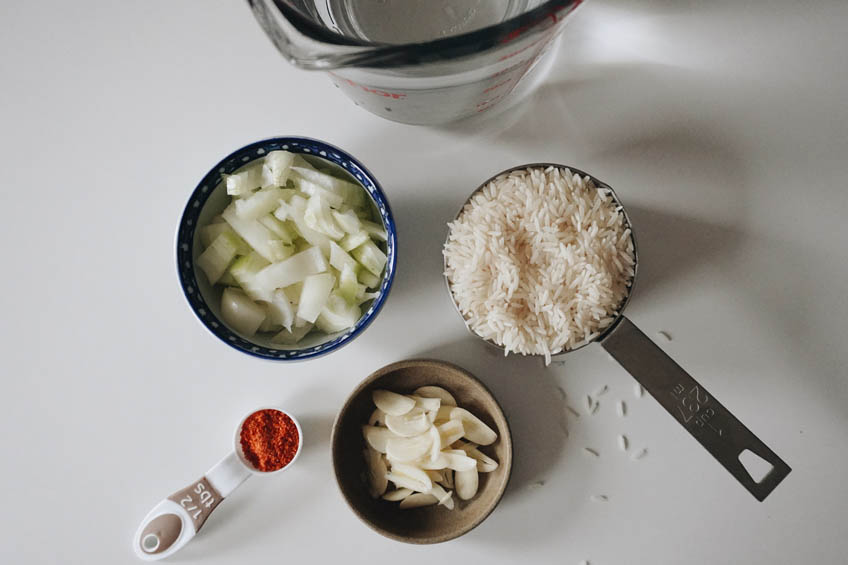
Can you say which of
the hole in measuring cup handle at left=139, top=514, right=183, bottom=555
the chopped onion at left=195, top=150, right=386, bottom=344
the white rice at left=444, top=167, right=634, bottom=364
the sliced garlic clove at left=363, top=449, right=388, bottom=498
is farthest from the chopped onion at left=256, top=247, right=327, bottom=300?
the hole in measuring cup handle at left=139, top=514, right=183, bottom=555

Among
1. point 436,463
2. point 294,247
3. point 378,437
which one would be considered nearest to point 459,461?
point 436,463

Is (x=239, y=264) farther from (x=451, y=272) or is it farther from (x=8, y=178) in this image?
(x=8, y=178)

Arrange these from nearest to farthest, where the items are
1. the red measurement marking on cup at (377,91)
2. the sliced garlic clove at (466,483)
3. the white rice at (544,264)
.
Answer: the red measurement marking on cup at (377,91) → the white rice at (544,264) → the sliced garlic clove at (466,483)

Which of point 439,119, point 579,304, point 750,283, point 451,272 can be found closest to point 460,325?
point 451,272

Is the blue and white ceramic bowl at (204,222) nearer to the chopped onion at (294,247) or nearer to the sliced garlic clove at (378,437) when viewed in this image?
the chopped onion at (294,247)

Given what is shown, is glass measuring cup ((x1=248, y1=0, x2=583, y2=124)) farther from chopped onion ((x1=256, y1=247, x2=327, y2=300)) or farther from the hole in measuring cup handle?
the hole in measuring cup handle

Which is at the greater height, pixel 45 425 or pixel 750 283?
pixel 45 425

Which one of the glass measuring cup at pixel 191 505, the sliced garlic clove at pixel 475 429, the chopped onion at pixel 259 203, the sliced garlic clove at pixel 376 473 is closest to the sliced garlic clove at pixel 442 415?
the sliced garlic clove at pixel 475 429
